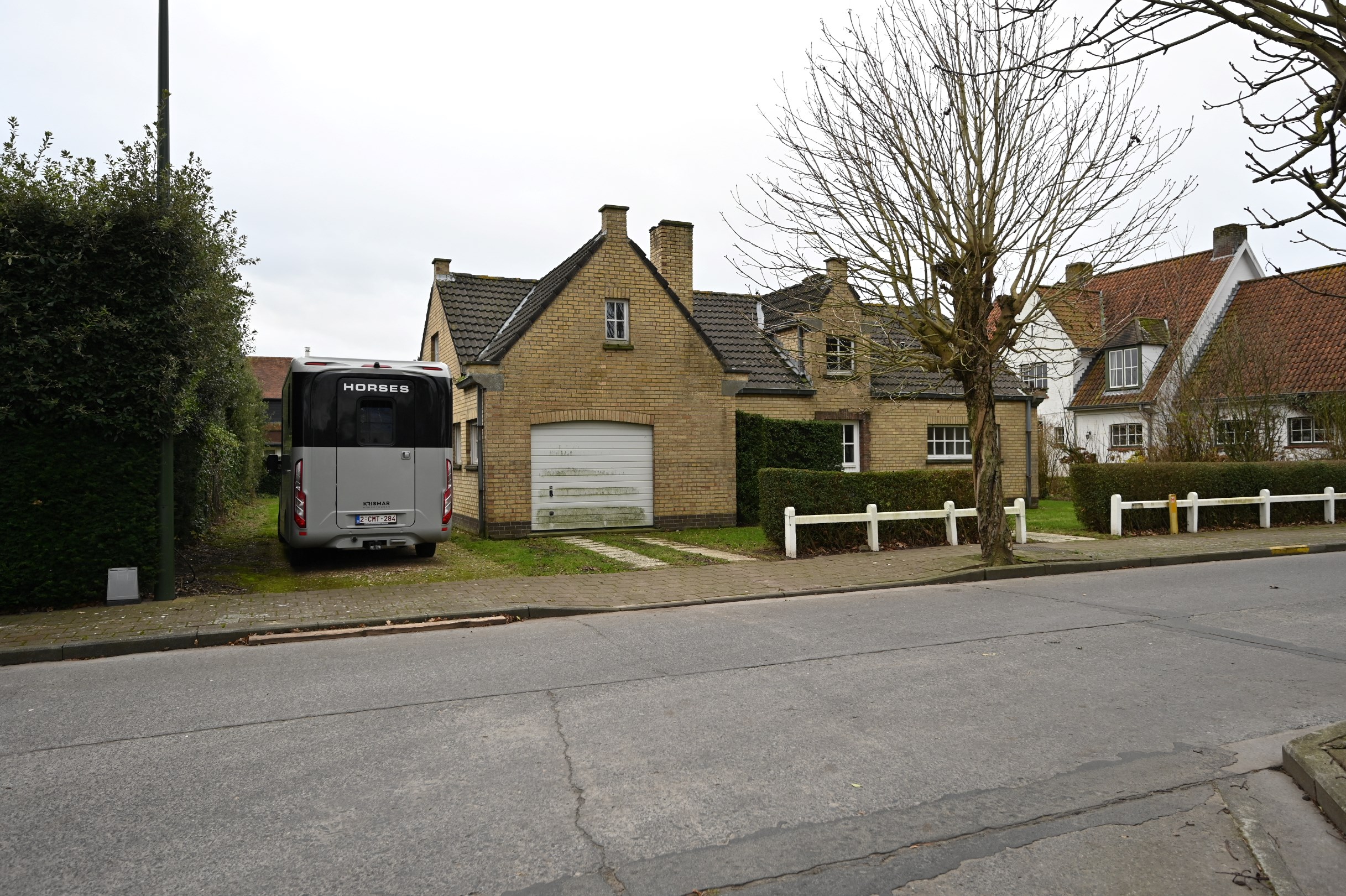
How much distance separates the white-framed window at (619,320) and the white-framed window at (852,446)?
7.29m

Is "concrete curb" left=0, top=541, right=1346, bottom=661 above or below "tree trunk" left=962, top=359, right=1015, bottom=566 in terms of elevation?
below

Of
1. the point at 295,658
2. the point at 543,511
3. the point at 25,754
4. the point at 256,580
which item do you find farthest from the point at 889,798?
the point at 543,511

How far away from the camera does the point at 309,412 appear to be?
1273 cm

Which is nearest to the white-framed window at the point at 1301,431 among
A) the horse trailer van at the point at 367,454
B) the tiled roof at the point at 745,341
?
the tiled roof at the point at 745,341

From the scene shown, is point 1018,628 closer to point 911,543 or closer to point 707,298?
point 911,543

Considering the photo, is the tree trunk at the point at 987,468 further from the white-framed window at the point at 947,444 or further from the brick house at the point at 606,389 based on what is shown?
the white-framed window at the point at 947,444

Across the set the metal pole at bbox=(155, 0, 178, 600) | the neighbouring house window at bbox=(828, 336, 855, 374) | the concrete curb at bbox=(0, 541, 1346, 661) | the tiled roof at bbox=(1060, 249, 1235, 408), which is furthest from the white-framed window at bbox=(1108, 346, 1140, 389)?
the metal pole at bbox=(155, 0, 178, 600)

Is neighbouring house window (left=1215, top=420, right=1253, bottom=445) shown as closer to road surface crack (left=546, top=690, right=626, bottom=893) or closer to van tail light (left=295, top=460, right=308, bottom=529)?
van tail light (left=295, top=460, right=308, bottom=529)

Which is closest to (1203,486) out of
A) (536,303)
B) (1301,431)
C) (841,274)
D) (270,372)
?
(841,274)

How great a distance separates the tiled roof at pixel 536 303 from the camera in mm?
17844

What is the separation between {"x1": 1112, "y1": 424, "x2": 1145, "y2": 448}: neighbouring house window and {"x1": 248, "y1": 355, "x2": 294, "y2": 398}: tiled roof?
5724 centimetres

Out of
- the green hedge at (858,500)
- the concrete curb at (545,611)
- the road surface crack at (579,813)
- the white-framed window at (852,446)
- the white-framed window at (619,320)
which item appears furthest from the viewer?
the white-framed window at (852,446)

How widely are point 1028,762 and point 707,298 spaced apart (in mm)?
20157

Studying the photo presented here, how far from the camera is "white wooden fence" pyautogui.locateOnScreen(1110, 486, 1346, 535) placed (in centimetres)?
1759
